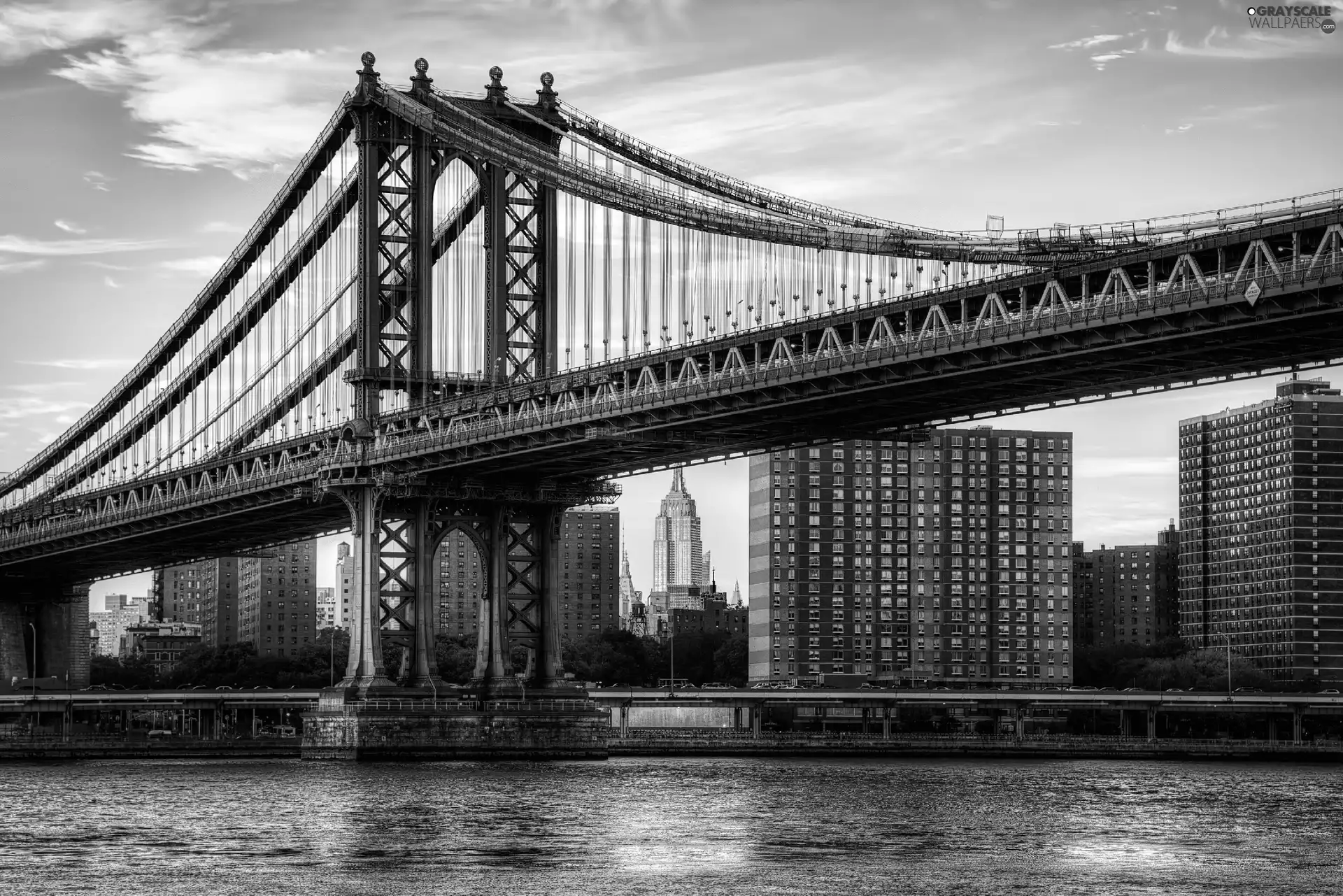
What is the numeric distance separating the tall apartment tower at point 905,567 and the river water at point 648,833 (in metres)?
91.7

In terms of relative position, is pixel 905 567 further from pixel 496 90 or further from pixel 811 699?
pixel 496 90

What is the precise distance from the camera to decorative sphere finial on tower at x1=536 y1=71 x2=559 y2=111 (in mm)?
95438

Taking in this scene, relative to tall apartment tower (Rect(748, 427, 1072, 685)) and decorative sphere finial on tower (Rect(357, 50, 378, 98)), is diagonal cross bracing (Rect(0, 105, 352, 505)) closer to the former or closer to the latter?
decorative sphere finial on tower (Rect(357, 50, 378, 98))

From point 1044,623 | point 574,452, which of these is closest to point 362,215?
point 574,452

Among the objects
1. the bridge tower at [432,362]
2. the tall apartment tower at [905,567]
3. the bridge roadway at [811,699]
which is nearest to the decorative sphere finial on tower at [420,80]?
the bridge tower at [432,362]

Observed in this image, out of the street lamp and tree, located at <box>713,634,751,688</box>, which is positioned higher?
the street lamp

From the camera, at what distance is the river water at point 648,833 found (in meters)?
47.0

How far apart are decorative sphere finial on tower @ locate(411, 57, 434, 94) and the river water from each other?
27.2 meters

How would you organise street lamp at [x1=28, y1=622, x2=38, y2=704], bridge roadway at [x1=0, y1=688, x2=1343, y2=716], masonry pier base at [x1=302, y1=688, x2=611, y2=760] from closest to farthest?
masonry pier base at [x1=302, y1=688, x2=611, y2=760] < bridge roadway at [x1=0, y1=688, x2=1343, y2=716] < street lamp at [x1=28, y1=622, x2=38, y2=704]

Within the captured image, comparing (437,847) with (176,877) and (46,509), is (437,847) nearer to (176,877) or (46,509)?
(176,877)

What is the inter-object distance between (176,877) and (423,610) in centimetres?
4590

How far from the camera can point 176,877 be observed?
47.7 meters

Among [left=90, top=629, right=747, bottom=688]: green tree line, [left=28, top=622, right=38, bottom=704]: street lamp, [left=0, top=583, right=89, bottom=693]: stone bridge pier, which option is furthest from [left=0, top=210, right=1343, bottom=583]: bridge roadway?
[left=90, top=629, right=747, bottom=688]: green tree line

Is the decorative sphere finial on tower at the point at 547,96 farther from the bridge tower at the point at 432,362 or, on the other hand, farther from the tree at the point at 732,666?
the tree at the point at 732,666
